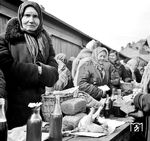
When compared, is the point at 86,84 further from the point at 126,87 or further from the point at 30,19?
the point at 126,87

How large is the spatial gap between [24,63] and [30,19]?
46cm

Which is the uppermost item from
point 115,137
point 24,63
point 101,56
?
point 101,56

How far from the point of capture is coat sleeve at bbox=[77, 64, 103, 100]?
3.34 m

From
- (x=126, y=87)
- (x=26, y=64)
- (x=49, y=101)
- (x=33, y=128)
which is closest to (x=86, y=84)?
(x=49, y=101)

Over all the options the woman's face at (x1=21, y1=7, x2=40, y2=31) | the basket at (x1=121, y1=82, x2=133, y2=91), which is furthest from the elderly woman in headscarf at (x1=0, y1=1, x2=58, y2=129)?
the basket at (x1=121, y1=82, x2=133, y2=91)

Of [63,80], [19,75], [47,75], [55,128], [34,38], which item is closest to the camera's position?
[55,128]

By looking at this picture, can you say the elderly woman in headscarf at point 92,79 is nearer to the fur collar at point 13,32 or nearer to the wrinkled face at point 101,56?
the wrinkled face at point 101,56

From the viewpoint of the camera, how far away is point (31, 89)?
2.43 meters

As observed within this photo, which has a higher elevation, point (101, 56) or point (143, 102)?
point (101, 56)

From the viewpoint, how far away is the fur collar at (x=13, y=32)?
7.87ft

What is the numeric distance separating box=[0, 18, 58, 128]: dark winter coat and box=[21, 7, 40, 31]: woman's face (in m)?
0.08

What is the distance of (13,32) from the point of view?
2404 mm

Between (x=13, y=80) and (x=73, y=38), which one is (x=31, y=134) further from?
(x=73, y=38)

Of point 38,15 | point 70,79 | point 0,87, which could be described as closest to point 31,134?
point 0,87
